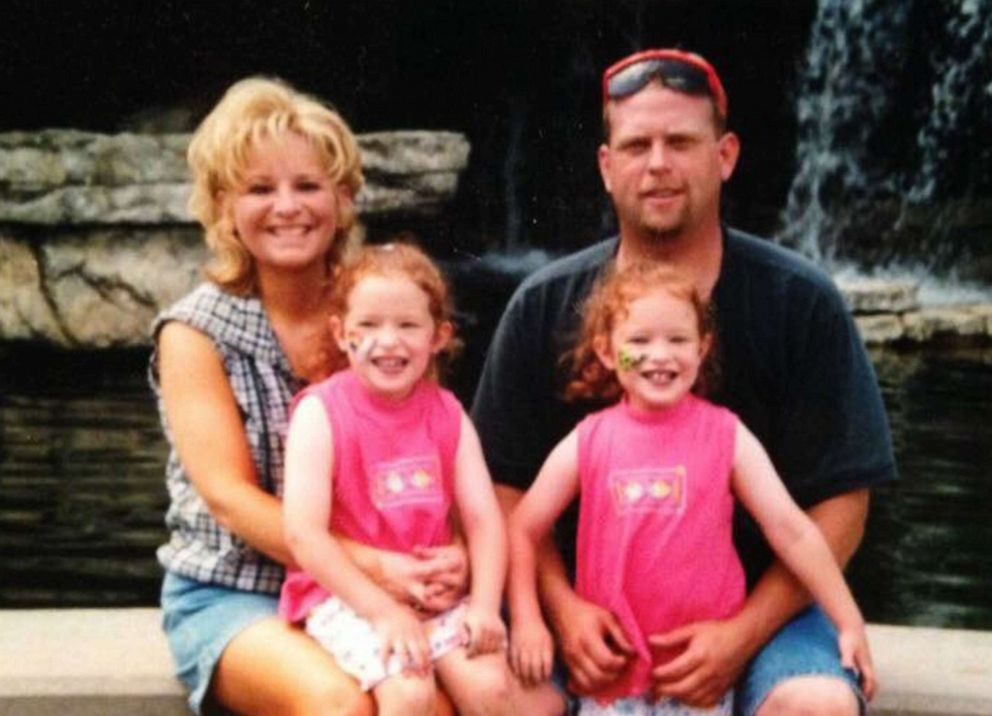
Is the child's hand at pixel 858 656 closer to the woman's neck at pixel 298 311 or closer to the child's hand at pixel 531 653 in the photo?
the child's hand at pixel 531 653

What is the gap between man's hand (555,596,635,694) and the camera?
2.91 meters

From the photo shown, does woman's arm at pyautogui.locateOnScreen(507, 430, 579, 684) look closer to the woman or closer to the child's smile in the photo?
the child's smile

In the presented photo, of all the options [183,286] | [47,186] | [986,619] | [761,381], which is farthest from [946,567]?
[47,186]

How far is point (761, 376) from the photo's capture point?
318 cm

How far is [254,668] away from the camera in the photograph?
2.93 m

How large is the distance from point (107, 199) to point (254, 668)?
6904 millimetres

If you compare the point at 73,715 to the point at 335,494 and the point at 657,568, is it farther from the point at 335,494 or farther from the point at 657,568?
the point at 657,568

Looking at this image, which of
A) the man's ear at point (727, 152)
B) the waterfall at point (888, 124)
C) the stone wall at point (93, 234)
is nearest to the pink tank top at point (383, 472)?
the man's ear at point (727, 152)

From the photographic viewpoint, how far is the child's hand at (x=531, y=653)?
2.95m

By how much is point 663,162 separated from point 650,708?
903 millimetres

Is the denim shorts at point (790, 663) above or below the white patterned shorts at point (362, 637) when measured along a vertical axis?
below

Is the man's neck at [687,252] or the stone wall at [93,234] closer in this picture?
the man's neck at [687,252]

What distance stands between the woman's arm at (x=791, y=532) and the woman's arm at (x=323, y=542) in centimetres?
57

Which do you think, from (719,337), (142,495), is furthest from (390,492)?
(142,495)
